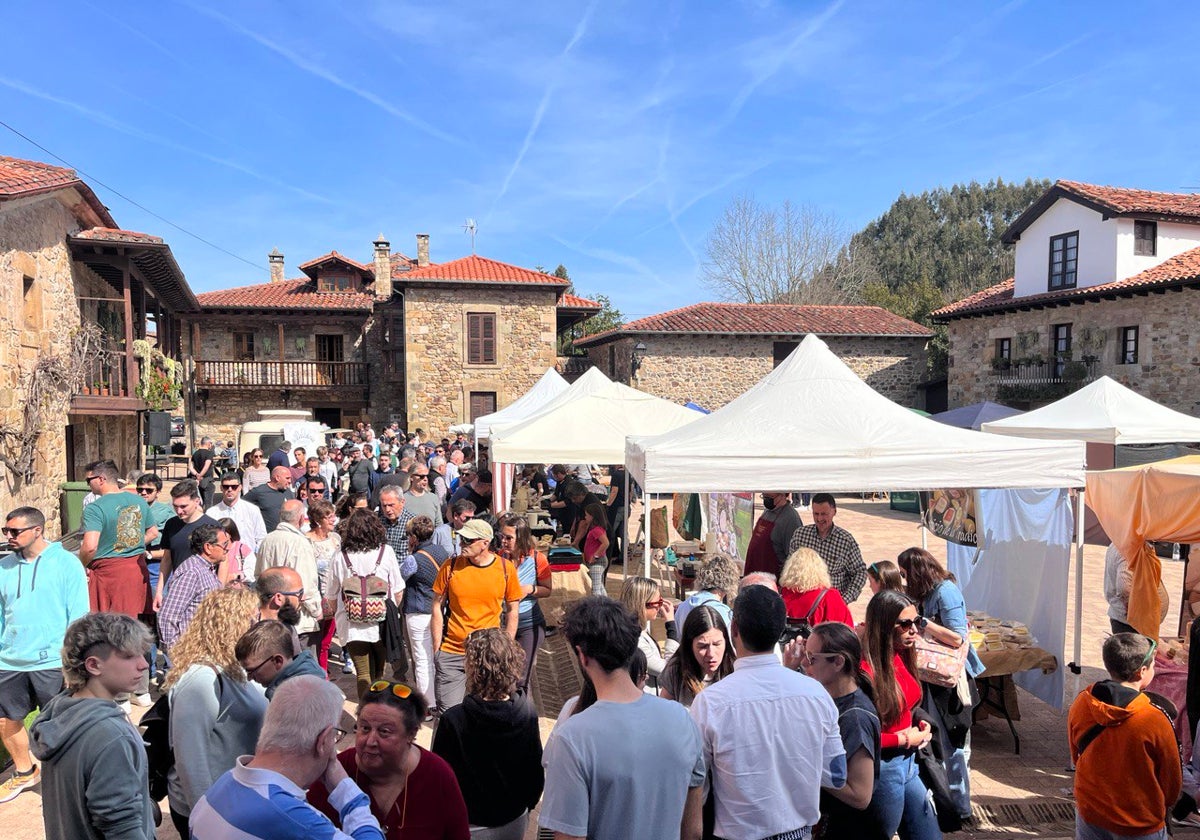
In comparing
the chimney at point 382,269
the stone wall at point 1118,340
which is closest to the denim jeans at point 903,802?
the stone wall at point 1118,340

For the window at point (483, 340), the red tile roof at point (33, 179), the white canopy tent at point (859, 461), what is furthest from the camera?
the window at point (483, 340)

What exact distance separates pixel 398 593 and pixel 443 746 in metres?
2.73

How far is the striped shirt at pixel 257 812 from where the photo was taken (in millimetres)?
1756

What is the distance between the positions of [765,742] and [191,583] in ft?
11.6

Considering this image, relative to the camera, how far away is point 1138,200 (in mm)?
18656

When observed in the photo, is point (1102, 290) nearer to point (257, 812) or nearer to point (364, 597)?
point (364, 597)

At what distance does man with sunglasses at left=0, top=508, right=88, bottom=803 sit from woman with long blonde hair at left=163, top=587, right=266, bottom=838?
1724 millimetres

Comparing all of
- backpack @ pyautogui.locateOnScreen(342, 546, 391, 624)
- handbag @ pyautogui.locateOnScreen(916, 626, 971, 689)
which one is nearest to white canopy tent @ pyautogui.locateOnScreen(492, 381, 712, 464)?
backpack @ pyautogui.locateOnScreen(342, 546, 391, 624)

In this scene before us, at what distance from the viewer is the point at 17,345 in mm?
10391

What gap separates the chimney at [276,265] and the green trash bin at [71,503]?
20542 millimetres

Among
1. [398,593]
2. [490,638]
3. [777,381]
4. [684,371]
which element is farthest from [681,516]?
[684,371]

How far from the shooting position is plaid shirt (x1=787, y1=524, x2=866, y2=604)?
533 cm

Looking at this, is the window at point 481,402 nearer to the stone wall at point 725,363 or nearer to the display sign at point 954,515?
the stone wall at point 725,363

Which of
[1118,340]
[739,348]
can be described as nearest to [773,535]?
[1118,340]
